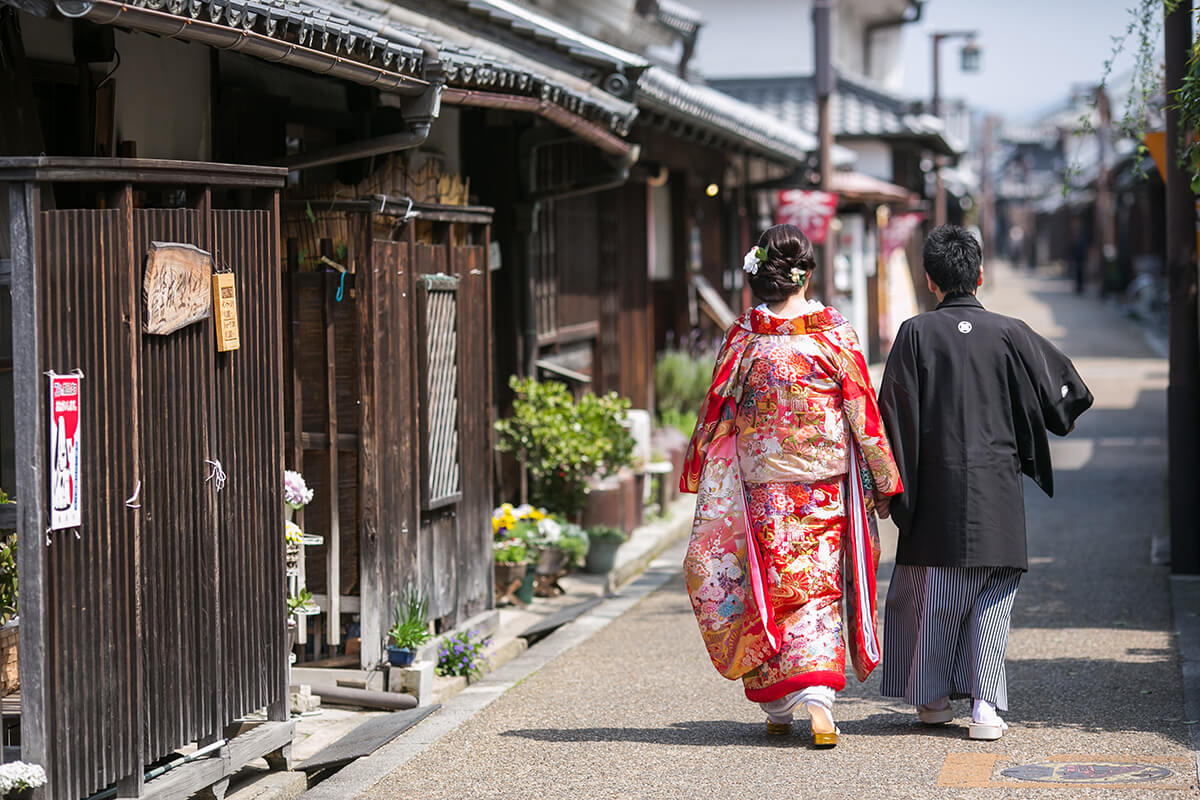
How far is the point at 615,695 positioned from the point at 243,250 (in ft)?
10.4

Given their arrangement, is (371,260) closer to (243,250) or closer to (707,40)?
(243,250)

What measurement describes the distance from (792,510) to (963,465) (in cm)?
76

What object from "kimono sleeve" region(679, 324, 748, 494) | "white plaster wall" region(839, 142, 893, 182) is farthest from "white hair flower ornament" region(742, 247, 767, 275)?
"white plaster wall" region(839, 142, 893, 182)

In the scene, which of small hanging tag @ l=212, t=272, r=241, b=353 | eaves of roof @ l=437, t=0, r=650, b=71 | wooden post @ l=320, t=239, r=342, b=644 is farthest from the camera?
eaves of roof @ l=437, t=0, r=650, b=71

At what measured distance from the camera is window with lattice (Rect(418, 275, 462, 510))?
816cm

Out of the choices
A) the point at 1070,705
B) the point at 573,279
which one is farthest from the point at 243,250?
the point at 573,279

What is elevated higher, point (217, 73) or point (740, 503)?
point (217, 73)

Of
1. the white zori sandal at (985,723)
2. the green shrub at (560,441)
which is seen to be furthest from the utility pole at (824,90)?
the white zori sandal at (985,723)

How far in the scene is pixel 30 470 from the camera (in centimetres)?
465

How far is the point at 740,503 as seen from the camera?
258 inches

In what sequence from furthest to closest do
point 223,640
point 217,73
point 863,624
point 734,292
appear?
point 734,292, point 217,73, point 863,624, point 223,640

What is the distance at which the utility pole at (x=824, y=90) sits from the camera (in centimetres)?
1689

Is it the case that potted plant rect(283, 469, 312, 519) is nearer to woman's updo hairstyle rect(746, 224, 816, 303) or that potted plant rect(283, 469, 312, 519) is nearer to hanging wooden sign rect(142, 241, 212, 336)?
hanging wooden sign rect(142, 241, 212, 336)

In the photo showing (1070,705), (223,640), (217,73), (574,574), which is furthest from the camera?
(574,574)
